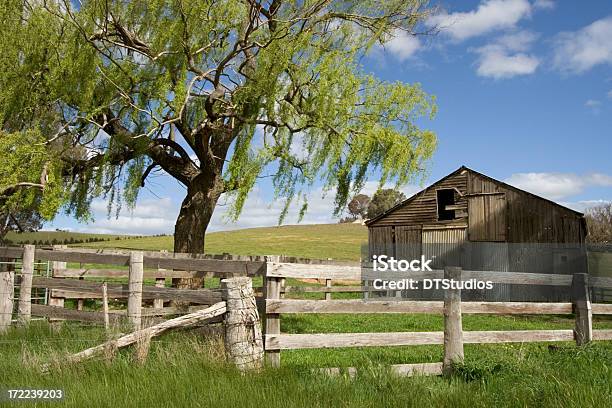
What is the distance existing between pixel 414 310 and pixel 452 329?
22.6 inches

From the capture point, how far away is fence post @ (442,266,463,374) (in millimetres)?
7934

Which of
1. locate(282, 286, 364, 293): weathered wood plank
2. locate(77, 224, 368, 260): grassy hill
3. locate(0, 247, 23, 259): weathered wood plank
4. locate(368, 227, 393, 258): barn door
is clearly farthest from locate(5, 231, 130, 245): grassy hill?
locate(0, 247, 23, 259): weathered wood plank

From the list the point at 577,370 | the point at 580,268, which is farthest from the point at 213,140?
the point at 580,268

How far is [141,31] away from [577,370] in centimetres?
1497

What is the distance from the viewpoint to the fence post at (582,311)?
9.47m

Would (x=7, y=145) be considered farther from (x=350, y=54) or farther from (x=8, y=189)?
(x=350, y=54)

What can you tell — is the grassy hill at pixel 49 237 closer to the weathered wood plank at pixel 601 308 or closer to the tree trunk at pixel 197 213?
the tree trunk at pixel 197 213

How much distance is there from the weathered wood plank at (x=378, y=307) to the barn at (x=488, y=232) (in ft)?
57.8

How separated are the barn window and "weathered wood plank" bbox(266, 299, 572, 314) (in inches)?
774

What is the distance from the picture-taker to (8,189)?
16.7m

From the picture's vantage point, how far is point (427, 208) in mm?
29109

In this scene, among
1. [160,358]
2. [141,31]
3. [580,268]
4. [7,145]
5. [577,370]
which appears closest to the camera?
[160,358]

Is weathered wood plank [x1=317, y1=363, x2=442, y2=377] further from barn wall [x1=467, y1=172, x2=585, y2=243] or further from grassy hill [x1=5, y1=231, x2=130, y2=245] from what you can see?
grassy hill [x1=5, y1=231, x2=130, y2=245]
